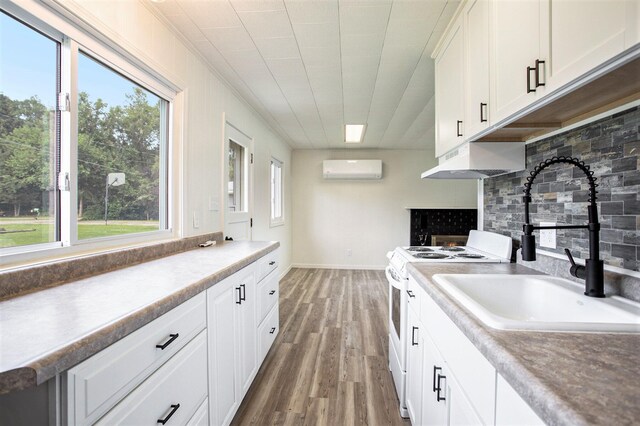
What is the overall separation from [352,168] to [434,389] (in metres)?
4.79

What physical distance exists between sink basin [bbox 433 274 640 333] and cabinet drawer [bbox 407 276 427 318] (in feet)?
0.55

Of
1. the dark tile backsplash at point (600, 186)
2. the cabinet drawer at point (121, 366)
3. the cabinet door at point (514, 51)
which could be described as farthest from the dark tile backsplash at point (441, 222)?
the cabinet drawer at point (121, 366)

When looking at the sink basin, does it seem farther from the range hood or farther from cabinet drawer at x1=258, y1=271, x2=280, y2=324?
cabinet drawer at x1=258, y1=271, x2=280, y2=324

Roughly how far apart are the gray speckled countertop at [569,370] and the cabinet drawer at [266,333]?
5.24ft

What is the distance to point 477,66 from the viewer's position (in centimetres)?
158

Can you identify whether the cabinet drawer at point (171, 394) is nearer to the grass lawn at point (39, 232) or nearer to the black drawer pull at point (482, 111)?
the grass lawn at point (39, 232)

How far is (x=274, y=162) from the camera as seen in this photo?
16.3ft

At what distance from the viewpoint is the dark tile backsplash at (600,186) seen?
1003 millimetres

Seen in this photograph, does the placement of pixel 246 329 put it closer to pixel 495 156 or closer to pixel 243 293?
pixel 243 293

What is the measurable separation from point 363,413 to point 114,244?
165cm

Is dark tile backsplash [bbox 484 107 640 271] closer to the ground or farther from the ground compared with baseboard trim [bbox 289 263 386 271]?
farther from the ground

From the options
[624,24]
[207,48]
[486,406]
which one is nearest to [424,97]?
[207,48]

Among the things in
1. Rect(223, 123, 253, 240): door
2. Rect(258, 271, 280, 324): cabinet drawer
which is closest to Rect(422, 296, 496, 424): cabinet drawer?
Rect(258, 271, 280, 324): cabinet drawer

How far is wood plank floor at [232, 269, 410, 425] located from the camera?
180 cm
